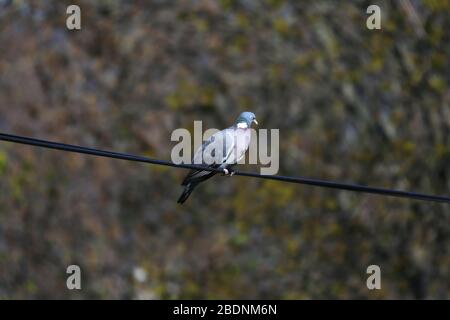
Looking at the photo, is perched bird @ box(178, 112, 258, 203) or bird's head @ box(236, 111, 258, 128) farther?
bird's head @ box(236, 111, 258, 128)

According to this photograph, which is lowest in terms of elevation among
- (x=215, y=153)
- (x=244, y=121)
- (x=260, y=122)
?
(x=215, y=153)

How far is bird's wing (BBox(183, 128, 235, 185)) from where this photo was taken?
10.2 metres

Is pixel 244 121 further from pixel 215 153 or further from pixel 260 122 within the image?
pixel 260 122

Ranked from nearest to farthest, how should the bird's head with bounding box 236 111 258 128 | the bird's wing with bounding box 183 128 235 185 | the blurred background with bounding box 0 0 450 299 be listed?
the bird's wing with bounding box 183 128 235 185 < the bird's head with bounding box 236 111 258 128 < the blurred background with bounding box 0 0 450 299

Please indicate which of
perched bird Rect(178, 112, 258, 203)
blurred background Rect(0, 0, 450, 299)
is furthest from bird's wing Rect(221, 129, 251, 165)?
blurred background Rect(0, 0, 450, 299)

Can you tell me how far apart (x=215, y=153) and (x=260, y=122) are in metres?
11.1

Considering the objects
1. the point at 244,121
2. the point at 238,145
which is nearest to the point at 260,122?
the point at 244,121

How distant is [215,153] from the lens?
1022 centimetres

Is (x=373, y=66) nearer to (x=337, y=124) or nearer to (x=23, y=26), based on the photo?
(x=337, y=124)

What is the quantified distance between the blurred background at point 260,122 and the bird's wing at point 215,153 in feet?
34.3

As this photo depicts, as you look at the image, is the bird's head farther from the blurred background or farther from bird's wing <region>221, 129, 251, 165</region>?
the blurred background

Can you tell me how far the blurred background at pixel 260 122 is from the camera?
21031mm

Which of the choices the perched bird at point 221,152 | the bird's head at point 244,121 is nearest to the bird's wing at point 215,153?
the perched bird at point 221,152

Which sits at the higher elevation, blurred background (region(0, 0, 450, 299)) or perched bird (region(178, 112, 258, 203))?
blurred background (region(0, 0, 450, 299))
